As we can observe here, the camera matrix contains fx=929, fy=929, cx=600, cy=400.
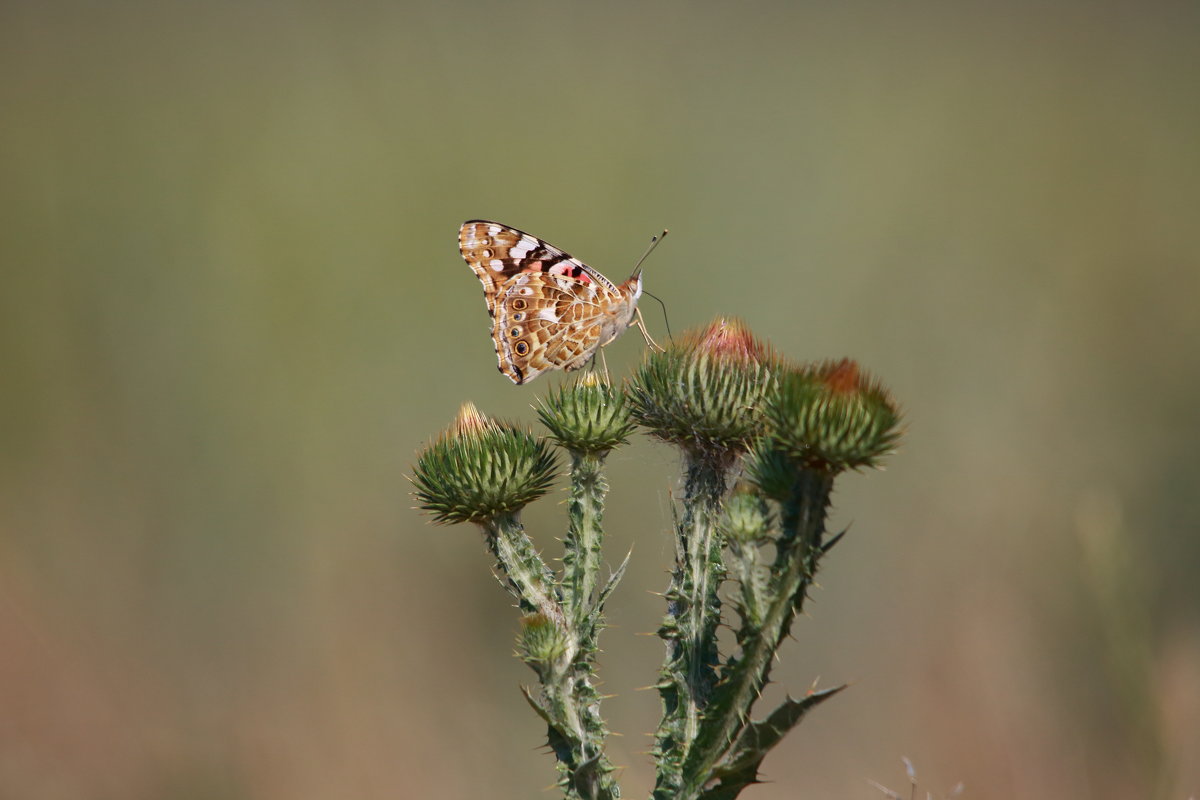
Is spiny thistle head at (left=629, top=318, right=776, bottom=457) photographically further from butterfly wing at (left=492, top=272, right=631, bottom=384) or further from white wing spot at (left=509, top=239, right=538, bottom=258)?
white wing spot at (left=509, top=239, right=538, bottom=258)

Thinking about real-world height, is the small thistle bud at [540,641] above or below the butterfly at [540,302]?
below

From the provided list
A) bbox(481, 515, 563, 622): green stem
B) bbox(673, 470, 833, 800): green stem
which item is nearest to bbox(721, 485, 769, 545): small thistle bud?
bbox(673, 470, 833, 800): green stem

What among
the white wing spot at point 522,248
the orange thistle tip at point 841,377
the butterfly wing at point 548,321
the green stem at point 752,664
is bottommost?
the green stem at point 752,664

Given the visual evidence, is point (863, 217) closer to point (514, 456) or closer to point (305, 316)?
point (305, 316)

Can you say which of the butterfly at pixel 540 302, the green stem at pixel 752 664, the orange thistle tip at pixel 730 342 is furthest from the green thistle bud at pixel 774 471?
the butterfly at pixel 540 302

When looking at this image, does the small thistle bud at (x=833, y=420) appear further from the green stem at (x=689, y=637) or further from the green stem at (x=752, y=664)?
the green stem at (x=689, y=637)

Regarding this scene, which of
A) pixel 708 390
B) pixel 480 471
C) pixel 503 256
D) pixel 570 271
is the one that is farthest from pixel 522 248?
pixel 708 390

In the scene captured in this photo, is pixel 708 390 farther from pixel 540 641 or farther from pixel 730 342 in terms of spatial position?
pixel 540 641
